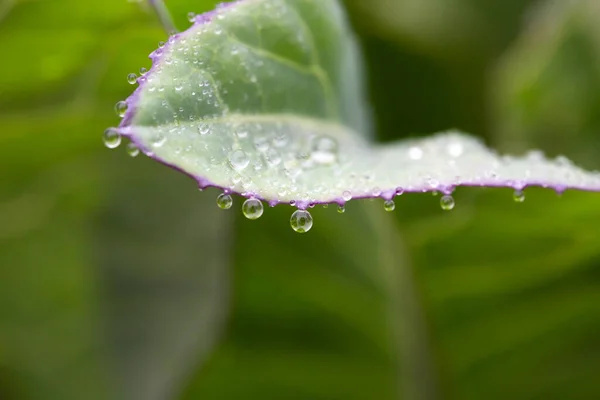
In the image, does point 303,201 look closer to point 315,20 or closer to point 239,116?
point 239,116

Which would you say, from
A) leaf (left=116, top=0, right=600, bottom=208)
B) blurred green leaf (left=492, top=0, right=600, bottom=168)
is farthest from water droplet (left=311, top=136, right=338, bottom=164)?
blurred green leaf (left=492, top=0, right=600, bottom=168)

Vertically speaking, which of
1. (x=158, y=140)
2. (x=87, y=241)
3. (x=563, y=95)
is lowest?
(x=158, y=140)

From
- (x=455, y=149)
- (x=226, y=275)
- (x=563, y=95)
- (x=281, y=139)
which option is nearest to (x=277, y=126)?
(x=281, y=139)

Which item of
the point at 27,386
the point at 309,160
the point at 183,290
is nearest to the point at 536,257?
the point at 309,160

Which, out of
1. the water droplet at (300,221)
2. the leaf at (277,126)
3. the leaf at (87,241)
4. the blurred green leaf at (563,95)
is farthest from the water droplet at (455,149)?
the blurred green leaf at (563,95)

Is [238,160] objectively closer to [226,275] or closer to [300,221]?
[300,221]

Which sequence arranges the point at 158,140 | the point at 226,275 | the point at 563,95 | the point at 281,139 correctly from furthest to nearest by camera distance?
the point at 563,95, the point at 226,275, the point at 281,139, the point at 158,140

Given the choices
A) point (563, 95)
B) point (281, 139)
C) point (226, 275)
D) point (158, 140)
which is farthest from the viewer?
point (563, 95)
